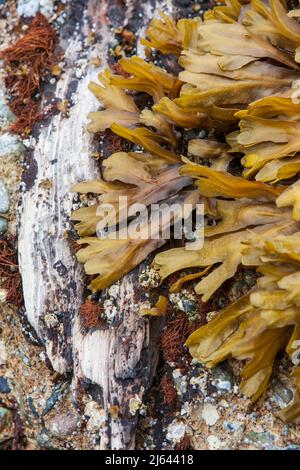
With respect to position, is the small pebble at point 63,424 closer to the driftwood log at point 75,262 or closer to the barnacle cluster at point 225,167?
the driftwood log at point 75,262

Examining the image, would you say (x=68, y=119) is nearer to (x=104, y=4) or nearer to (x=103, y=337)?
(x=104, y=4)

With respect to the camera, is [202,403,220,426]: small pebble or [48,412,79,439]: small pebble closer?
[202,403,220,426]: small pebble

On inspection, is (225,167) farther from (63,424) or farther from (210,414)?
(63,424)

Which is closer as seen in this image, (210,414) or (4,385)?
(210,414)

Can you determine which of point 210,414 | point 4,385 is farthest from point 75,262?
point 210,414

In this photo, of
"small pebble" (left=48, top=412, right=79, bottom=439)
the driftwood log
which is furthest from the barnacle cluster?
"small pebble" (left=48, top=412, right=79, bottom=439)

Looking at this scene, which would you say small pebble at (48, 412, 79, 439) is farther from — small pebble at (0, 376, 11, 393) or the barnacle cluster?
the barnacle cluster
